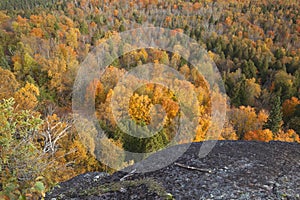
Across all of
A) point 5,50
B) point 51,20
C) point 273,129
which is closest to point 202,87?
point 273,129

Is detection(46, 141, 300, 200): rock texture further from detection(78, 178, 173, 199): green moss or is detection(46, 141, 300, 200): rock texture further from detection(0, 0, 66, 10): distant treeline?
detection(0, 0, 66, 10): distant treeline

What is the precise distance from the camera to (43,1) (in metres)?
123

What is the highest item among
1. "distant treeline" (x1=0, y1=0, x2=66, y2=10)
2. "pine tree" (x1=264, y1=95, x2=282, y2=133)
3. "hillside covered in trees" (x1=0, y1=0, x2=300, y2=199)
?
"distant treeline" (x1=0, y1=0, x2=66, y2=10)

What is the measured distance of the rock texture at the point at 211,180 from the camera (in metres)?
7.55

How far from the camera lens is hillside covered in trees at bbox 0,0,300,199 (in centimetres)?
835

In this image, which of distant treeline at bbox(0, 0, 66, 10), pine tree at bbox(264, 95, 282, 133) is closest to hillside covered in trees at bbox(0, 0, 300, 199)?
pine tree at bbox(264, 95, 282, 133)

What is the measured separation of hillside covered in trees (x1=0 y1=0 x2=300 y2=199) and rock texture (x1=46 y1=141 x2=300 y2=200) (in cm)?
138

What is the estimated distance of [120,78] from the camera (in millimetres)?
42312

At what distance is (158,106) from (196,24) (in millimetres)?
70749

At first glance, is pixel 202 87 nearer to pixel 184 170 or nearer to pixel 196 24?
pixel 184 170

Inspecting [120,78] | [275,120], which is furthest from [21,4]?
[275,120]

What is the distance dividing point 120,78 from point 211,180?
115 ft

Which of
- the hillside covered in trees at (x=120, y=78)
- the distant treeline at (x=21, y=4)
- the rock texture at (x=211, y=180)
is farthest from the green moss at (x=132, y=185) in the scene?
the distant treeline at (x=21, y=4)

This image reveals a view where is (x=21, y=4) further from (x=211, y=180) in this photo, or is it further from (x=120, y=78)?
(x=211, y=180)
